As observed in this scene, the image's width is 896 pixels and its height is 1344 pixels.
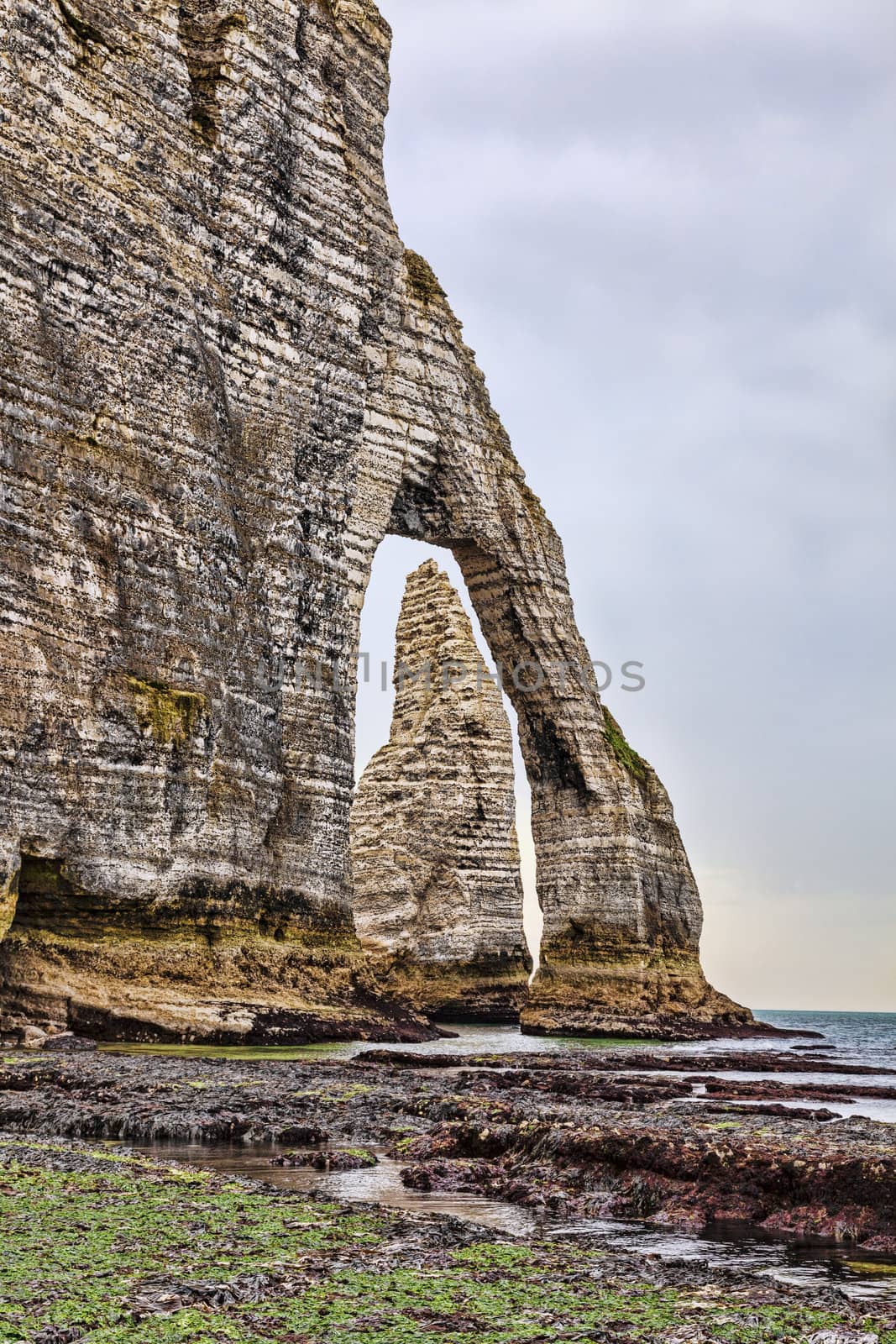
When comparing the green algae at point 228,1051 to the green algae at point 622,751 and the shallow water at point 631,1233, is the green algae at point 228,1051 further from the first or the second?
the green algae at point 622,751

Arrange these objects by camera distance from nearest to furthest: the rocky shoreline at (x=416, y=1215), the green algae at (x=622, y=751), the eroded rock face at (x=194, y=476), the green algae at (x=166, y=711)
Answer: the rocky shoreline at (x=416, y=1215), the eroded rock face at (x=194, y=476), the green algae at (x=166, y=711), the green algae at (x=622, y=751)

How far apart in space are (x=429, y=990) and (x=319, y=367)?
2082cm

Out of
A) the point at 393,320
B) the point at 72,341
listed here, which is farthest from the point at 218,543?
the point at 393,320

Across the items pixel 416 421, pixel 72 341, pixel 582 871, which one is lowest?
pixel 582 871

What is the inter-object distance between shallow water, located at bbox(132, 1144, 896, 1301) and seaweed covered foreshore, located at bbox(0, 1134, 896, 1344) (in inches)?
13.0

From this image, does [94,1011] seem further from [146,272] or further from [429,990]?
[429,990]

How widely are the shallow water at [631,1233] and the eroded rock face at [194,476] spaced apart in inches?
434

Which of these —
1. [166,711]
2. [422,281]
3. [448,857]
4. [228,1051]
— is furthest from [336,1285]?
[448,857]

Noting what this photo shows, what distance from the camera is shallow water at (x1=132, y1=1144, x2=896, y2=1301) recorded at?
190 inches

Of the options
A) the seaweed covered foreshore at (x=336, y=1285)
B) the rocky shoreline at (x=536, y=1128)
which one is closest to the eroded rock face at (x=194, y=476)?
the rocky shoreline at (x=536, y=1128)

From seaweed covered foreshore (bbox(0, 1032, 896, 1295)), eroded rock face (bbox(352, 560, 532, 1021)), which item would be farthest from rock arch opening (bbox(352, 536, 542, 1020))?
seaweed covered foreshore (bbox(0, 1032, 896, 1295))

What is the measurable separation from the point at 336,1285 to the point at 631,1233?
1.83 metres

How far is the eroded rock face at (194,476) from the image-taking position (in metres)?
18.1

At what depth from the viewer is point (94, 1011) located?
17.1 meters
